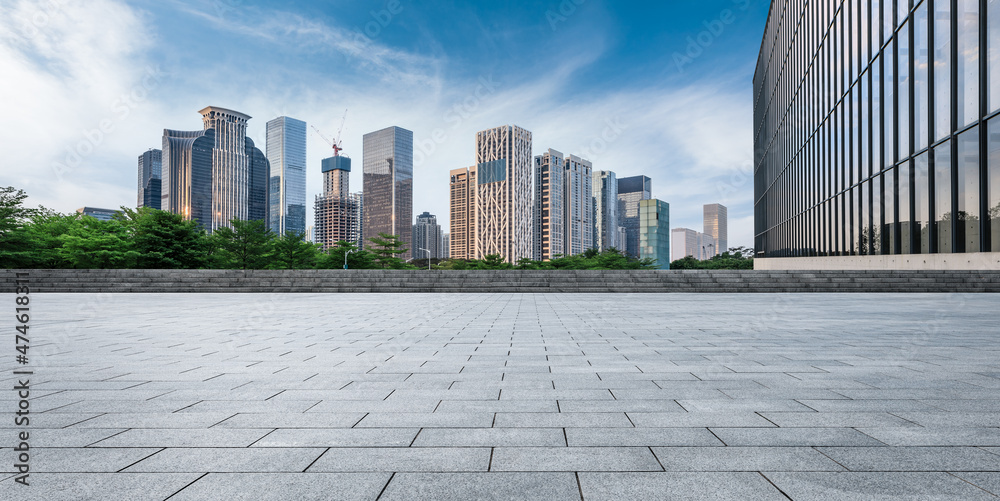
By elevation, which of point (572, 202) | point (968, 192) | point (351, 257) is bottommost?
point (351, 257)

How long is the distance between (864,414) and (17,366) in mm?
8822

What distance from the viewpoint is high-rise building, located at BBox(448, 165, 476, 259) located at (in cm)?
17738

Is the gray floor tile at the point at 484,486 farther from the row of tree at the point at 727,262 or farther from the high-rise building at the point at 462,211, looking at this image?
the high-rise building at the point at 462,211

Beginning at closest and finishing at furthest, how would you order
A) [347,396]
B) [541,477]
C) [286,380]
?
1. [541,477]
2. [347,396]
3. [286,380]

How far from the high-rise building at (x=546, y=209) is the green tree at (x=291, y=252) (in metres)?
123

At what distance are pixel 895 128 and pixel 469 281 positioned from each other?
2219cm

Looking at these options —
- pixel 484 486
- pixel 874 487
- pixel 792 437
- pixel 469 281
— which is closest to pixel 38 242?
pixel 469 281

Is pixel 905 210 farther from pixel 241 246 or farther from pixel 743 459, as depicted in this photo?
pixel 241 246

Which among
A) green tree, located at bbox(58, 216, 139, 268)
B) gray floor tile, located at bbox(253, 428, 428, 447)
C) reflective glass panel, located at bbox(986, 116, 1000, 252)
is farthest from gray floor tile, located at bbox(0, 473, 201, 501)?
green tree, located at bbox(58, 216, 139, 268)

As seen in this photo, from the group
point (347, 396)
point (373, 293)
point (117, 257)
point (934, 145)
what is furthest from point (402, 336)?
point (117, 257)

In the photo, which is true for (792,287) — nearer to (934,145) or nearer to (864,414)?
(934,145)

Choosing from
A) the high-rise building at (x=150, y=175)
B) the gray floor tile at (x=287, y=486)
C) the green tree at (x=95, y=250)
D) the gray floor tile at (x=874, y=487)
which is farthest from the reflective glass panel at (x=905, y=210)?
the high-rise building at (x=150, y=175)

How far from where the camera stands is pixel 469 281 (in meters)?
23.1

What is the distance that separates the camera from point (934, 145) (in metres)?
20.9
